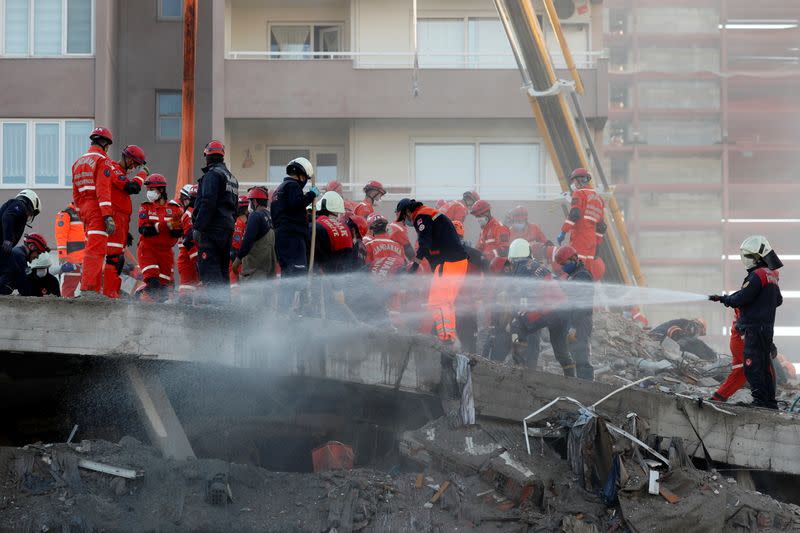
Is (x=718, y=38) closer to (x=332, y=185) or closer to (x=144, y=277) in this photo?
(x=332, y=185)

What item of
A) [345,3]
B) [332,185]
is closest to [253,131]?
[345,3]

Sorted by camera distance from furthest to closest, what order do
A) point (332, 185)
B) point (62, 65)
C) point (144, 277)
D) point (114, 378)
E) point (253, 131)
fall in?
point (253, 131) < point (62, 65) < point (332, 185) < point (144, 277) < point (114, 378)

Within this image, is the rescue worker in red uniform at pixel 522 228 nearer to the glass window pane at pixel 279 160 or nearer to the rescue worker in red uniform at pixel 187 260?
the rescue worker in red uniform at pixel 187 260

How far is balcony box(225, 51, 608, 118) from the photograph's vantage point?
20875 mm

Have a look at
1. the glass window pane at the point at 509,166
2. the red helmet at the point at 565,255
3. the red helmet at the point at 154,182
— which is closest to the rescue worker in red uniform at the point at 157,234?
the red helmet at the point at 154,182

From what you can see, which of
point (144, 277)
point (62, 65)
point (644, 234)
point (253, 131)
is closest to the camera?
point (144, 277)

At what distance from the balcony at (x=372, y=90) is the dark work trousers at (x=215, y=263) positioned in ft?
36.6

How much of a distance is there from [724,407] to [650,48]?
2519cm

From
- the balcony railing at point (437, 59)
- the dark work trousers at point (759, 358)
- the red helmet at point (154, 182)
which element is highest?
the balcony railing at point (437, 59)

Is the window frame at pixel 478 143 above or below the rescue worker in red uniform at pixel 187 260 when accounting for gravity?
above

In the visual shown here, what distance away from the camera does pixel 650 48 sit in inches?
1310

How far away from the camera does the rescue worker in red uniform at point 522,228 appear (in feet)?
48.3

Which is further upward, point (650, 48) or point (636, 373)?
point (650, 48)

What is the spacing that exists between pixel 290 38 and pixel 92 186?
13.4m
